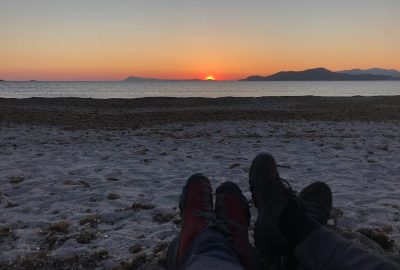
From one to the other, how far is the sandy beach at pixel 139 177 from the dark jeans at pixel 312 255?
1338 mm

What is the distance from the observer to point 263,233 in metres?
3.23

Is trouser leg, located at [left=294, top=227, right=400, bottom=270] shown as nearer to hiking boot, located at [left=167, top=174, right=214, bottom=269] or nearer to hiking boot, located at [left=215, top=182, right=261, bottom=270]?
hiking boot, located at [left=215, top=182, right=261, bottom=270]

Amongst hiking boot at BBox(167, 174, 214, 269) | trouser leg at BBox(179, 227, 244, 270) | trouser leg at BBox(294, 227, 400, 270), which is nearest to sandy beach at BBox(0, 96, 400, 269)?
hiking boot at BBox(167, 174, 214, 269)

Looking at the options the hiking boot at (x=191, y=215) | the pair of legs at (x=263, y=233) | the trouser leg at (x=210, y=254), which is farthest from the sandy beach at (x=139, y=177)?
the trouser leg at (x=210, y=254)

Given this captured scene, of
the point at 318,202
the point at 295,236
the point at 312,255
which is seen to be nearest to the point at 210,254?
the point at 312,255

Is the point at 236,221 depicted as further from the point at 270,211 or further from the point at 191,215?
the point at 191,215

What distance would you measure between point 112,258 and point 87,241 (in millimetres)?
505

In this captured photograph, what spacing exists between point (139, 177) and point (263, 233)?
3.92 metres

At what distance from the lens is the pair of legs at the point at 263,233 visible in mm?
2342

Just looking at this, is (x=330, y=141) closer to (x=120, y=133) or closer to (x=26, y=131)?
(x=120, y=133)

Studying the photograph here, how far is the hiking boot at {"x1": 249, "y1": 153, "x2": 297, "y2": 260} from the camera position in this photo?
3070mm

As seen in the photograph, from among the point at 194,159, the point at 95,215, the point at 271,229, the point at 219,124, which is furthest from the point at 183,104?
the point at 271,229

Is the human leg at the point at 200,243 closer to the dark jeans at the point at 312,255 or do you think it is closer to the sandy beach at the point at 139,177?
the dark jeans at the point at 312,255

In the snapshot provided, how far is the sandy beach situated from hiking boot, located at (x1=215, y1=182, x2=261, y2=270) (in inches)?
32.1
